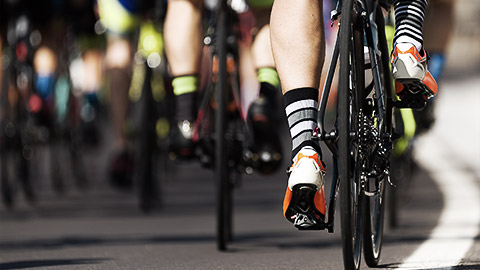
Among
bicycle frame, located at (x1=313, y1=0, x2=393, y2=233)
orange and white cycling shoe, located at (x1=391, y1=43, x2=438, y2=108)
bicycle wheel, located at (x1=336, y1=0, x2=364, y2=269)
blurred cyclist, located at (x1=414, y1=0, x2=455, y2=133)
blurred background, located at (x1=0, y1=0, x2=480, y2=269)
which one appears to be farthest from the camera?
blurred cyclist, located at (x1=414, y1=0, x2=455, y2=133)

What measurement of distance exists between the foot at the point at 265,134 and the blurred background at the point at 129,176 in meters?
0.23

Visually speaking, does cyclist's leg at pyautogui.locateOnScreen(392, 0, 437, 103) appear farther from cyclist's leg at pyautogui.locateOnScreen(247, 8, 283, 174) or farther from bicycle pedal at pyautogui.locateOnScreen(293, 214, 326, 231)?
cyclist's leg at pyautogui.locateOnScreen(247, 8, 283, 174)

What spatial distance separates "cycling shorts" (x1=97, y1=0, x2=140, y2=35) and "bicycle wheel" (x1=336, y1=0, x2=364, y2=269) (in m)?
5.12

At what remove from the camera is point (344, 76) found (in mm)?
4340

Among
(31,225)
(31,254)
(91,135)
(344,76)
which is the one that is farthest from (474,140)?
(344,76)

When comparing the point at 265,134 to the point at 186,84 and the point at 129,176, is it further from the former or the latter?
the point at 129,176

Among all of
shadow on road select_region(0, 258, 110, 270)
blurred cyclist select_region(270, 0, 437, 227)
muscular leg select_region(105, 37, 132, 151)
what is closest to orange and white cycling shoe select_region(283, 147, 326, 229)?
blurred cyclist select_region(270, 0, 437, 227)

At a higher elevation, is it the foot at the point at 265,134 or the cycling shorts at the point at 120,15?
the cycling shorts at the point at 120,15

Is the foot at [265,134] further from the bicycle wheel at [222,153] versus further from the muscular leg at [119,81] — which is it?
the muscular leg at [119,81]

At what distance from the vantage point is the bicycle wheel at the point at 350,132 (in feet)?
14.0

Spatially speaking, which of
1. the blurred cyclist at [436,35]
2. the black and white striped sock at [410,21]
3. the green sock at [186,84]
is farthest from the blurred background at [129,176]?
the black and white striped sock at [410,21]

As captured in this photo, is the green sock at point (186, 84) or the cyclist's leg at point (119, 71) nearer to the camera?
the green sock at point (186, 84)

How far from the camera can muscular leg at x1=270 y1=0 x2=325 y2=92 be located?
4.59m

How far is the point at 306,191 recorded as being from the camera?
4469 mm
